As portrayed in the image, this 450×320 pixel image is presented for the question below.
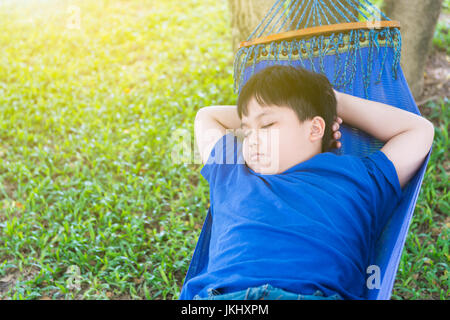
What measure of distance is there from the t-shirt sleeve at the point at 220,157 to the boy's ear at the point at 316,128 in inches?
13.3

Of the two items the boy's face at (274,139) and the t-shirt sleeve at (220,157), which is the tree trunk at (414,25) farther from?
the t-shirt sleeve at (220,157)

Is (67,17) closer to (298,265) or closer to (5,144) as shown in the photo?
(5,144)

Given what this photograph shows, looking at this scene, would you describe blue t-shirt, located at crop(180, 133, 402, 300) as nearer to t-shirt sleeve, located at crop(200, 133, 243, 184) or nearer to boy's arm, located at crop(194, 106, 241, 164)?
t-shirt sleeve, located at crop(200, 133, 243, 184)

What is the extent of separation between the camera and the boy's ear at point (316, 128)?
194 centimetres

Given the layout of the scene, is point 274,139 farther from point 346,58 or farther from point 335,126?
point 346,58

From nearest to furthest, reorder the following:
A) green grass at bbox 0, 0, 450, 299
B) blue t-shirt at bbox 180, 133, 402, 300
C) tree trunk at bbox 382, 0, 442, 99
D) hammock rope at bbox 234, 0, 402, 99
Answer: blue t-shirt at bbox 180, 133, 402, 300
hammock rope at bbox 234, 0, 402, 99
green grass at bbox 0, 0, 450, 299
tree trunk at bbox 382, 0, 442, 99

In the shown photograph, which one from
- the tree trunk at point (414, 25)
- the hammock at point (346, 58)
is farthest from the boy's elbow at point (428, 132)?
the tree trunk at point (414, 25)

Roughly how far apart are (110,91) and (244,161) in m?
2.67

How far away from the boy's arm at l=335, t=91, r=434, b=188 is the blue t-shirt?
0.24 feet

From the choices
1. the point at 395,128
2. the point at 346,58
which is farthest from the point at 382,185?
the point at 346,58

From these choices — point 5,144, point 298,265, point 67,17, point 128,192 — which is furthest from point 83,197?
point 67,17

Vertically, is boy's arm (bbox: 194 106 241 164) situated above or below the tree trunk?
below

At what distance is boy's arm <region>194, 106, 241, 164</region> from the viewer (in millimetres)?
2123

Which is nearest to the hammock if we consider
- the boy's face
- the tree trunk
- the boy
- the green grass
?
the boy
